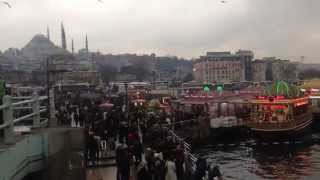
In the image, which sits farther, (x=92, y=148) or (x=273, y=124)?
(x=273, y=124)

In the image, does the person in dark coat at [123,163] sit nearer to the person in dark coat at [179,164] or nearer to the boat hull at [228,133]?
the person in dark coat at [179,164]

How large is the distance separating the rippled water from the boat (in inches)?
39.5

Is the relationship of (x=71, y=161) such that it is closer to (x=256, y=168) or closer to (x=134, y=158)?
(x=134, y=158)

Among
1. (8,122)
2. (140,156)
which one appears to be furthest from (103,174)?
(8,122)

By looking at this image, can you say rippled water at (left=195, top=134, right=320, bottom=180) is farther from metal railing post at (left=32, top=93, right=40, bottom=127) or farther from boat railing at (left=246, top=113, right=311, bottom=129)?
metal railing post at (left=32, top=93, right=40, bottom=127)

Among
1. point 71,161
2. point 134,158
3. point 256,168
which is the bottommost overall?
point 256,168

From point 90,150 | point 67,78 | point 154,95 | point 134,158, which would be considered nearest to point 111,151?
point 134,158

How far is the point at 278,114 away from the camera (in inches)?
2023

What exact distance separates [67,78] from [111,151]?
119 meters

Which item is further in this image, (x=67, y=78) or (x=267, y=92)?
(x=67, y=78)

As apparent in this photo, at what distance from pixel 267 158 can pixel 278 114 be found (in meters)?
9.21

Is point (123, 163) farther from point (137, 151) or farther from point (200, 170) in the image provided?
point (137, 151)

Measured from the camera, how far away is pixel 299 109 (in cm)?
5447

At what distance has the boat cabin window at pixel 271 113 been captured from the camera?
167 feet
